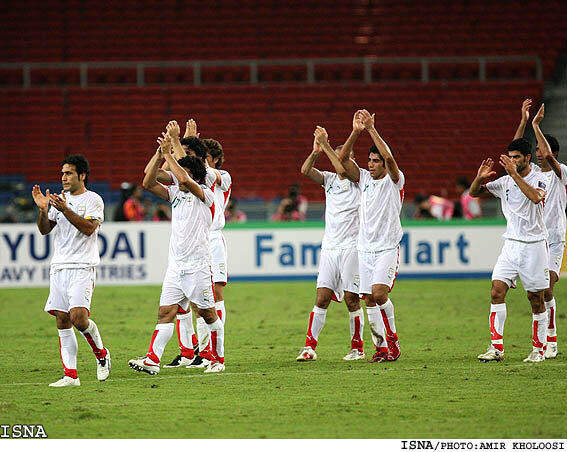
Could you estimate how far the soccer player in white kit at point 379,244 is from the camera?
10.1 meters

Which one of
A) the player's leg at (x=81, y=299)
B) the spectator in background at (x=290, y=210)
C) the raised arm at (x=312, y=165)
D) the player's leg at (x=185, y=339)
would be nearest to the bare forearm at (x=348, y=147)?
the raised arm at (x=312, y=165)

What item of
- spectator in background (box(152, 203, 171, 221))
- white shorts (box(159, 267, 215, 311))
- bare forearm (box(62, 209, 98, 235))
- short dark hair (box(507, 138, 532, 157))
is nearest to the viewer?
bare forearm (box(62, 209, 98, 235))

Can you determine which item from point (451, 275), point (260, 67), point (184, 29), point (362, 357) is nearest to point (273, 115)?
point (260, 67)

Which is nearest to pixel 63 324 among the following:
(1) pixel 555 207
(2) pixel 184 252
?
(2) pixel 184 252

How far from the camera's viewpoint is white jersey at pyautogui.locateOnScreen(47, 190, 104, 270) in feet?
28.7

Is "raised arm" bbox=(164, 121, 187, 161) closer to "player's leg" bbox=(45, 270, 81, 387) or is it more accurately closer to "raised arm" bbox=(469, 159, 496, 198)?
"player's leg" bbox=(45, 270, 81, 387)

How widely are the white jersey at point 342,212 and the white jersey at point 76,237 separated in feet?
9.26

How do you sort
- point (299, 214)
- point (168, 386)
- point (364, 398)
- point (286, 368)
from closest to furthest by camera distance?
1. point (364, 398)
2. point (168, 386)
3. point (286, 368)
4. point (299, 214)

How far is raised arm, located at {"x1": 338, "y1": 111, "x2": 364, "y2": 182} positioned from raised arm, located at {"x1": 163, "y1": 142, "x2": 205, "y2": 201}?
175 cm

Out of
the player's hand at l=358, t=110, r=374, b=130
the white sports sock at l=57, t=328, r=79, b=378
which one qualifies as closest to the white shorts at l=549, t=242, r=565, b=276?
the player's hand at l=358, t=110, r=374, b=130

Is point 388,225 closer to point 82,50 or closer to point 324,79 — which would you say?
point 324,79

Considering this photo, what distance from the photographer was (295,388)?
28.6 ft

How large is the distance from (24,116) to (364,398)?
74.6 feet

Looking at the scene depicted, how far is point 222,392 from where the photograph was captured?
8.53 metres
